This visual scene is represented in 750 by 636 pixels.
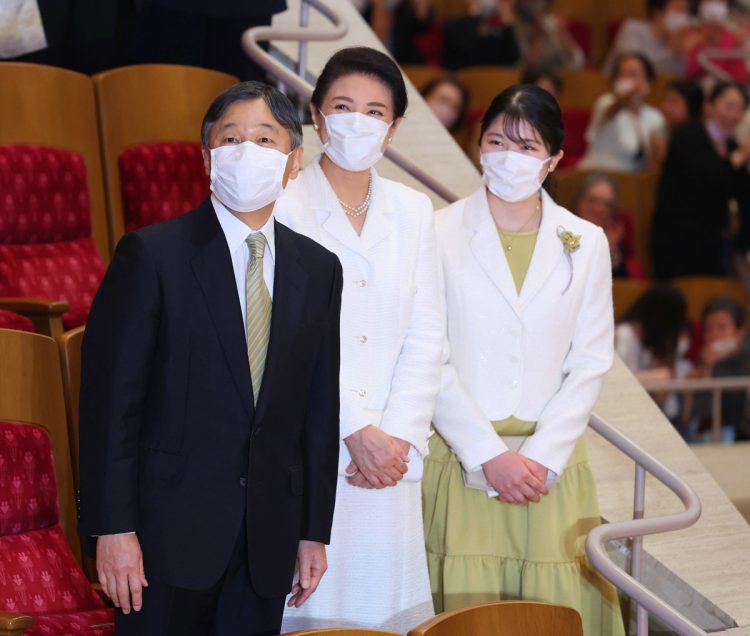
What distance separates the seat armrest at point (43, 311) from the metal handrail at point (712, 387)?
255 centimetres

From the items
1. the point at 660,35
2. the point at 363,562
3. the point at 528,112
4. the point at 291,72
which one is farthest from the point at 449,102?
the point at 363,562

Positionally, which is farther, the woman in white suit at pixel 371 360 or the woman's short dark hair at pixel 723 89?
the woman's short dark hair at pixel 723 89

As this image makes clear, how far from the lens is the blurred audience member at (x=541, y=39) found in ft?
23.5

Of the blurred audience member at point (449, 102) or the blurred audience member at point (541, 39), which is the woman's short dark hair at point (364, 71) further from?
the blurred audience member at point (541, 39)

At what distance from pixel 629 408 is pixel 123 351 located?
194 centimetres

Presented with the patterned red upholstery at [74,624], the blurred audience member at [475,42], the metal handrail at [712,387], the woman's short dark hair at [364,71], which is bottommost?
the metal handrail at [712,387]

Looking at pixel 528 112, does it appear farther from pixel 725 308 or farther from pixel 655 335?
pixel 725 308

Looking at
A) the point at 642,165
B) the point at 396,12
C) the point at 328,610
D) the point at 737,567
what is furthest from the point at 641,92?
the point at 328,610

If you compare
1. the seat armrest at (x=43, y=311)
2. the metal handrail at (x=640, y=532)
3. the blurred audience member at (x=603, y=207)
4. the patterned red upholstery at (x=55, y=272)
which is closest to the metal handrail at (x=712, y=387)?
the blurred audience member at (x=603, y=207)

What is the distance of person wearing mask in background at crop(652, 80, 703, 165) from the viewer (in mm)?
6398

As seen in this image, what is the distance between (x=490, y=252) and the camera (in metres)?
2.93

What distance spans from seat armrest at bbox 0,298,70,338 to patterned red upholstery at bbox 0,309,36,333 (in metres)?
0.06

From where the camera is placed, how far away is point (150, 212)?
3.90 metres

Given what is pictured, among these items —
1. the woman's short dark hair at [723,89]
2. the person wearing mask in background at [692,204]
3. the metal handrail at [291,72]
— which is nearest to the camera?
the metal handrail at [291,72]
